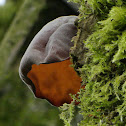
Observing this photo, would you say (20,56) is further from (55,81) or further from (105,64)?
(105,64)

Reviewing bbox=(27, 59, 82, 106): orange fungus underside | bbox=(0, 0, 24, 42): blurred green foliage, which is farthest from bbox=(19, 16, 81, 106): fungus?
bbox=(0, 0, 24, 42): blurred green foliage

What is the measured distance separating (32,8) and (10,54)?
0.30 m

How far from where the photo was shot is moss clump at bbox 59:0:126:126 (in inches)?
16.6

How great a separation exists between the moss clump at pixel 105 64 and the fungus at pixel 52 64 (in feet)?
0.25

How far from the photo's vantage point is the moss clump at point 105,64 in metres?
0.42

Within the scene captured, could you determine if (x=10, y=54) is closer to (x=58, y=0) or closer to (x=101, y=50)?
(x=58, y=0)

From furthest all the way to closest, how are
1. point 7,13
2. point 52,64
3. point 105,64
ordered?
point 7,13 < point 52,64 < point 105,64

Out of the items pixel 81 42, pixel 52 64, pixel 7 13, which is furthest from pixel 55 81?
pixel 7 13

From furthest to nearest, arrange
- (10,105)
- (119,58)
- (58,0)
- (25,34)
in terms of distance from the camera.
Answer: (10,105) < (25,34) < (58,0) < (119,58)

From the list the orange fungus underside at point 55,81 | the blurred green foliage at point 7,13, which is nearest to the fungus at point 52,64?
the orange fungus underside at point 55,81

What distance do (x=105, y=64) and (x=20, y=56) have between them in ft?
4.81

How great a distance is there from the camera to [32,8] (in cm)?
169

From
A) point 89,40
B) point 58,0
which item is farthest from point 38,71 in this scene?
point 58,0

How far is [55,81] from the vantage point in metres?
0.62
